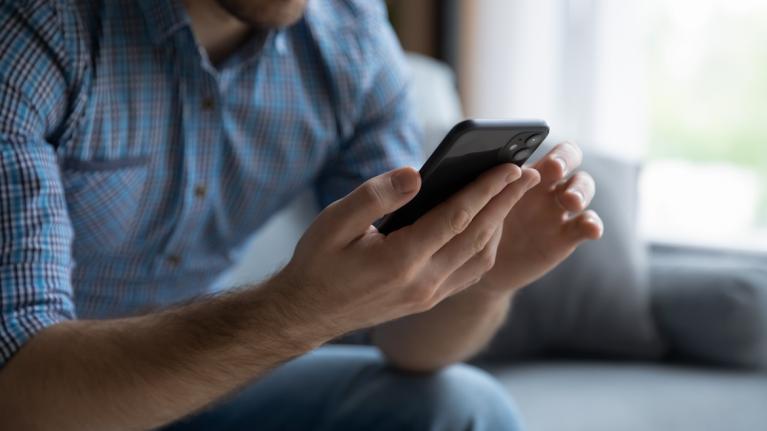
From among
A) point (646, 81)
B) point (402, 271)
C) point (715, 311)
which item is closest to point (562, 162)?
point (402, 271)

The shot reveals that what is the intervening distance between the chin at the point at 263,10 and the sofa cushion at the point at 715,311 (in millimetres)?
854

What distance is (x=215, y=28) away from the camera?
45.3 inches

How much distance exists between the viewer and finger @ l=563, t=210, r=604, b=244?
910mm

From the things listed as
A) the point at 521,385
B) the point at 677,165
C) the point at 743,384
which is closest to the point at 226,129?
the point at 521,385

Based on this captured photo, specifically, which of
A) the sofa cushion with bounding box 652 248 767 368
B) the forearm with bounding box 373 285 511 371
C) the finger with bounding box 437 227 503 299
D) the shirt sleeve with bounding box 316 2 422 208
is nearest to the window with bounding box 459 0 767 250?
the sofa cushion with bounding box 652 248 767 368

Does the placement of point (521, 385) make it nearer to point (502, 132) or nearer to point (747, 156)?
point (502, 132)

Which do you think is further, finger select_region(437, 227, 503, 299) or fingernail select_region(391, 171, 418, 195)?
finger select_region(437, 227, 503, 299)

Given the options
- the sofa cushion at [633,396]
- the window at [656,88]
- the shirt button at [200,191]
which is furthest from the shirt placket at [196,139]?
the window at [656,88]

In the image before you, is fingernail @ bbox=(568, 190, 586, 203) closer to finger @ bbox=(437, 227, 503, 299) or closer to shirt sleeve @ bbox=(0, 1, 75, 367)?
finger @ bbox=(437, 227, 503, 299)

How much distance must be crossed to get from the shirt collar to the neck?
0.12 ft

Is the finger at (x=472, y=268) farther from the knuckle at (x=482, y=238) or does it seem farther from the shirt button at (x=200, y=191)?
the shirt button at (x=200, y=191)

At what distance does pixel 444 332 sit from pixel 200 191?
0.33 meters

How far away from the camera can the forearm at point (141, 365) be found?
2.73 feet

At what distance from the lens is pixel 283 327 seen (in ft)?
2.65
